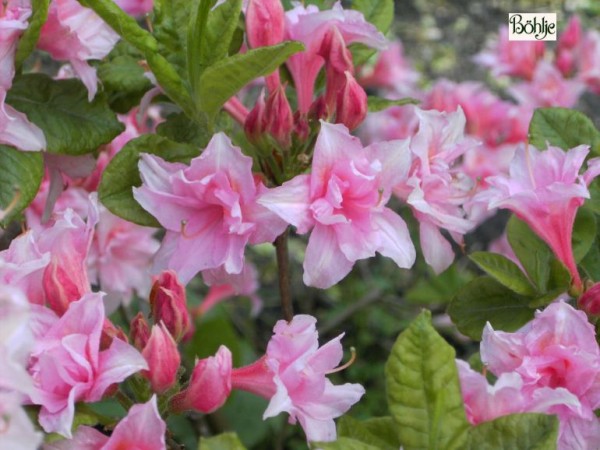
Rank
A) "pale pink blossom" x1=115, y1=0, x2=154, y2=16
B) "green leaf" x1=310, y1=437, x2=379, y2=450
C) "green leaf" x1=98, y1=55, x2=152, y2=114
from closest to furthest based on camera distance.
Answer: "green leaf" x1=310, y1=437, x2=379, y2=450 → "green leaf" x1=98, y1=55, x2=152, y2=114 → "pale pink blossom" x1=115, y1=0, x2=154, y2=16

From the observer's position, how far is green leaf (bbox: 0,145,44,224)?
118 centimetres

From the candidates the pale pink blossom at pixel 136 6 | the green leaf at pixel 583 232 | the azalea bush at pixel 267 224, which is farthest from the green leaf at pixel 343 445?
the pale pink blossom at pixel 136 6

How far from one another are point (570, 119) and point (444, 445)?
1.77 feet

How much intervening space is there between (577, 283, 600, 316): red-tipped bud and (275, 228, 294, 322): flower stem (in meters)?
0.35

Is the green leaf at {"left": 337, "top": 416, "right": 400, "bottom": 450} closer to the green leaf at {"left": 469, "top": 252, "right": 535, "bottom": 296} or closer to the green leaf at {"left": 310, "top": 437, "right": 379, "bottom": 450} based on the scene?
the green leaf at {"left": 310, "top": 437, "right": 379, "bottom": 450}

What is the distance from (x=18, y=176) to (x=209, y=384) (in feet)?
1.22

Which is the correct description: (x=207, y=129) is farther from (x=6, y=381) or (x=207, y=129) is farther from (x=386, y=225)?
(x=6, y=381)

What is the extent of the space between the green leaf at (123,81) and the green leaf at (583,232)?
21.5 inches

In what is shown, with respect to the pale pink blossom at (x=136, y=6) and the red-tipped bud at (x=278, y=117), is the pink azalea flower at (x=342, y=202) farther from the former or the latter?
the pale pink blossom at (x=136, y=6)

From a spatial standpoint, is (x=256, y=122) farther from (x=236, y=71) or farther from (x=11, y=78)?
(x=11, y=78)

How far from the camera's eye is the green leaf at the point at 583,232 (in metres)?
1.23

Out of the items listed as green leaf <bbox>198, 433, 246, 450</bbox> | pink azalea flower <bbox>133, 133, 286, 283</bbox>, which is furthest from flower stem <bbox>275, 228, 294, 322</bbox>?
green leaf <bbox>198, 433, 246, 450</bbox>

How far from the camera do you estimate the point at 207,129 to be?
122cm

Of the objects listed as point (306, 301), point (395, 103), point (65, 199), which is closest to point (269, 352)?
point (395, 103)
